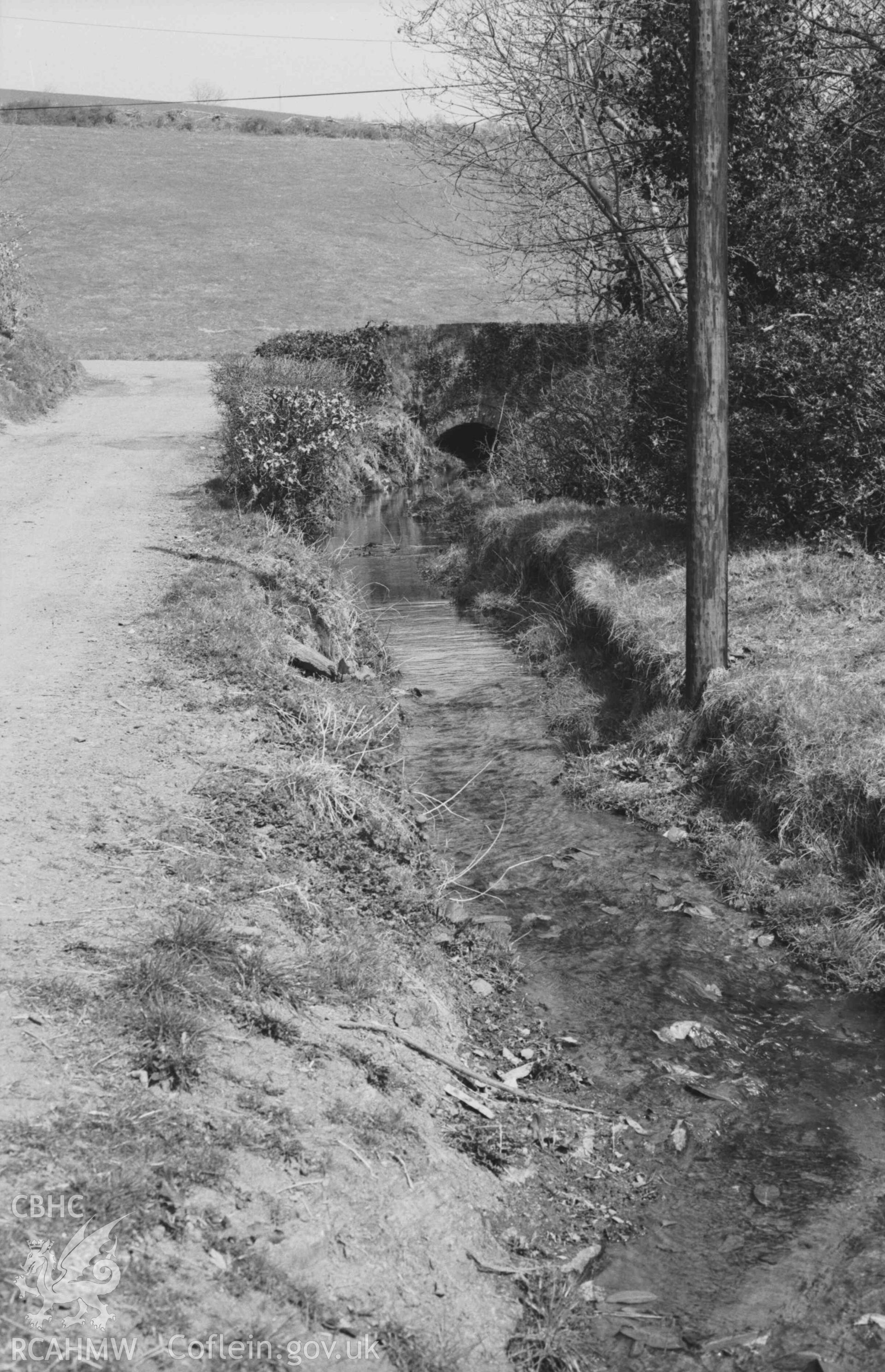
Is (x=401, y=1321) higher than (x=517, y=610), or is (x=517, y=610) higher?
(x=517, y=610)

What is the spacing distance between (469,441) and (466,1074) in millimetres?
23934

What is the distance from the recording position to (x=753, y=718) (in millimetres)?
8594

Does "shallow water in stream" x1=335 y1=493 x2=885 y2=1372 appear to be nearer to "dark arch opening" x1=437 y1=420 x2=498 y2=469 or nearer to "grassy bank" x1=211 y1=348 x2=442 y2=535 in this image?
A: "grassy bank" x1=211 y1=348 x2=442 y2=535

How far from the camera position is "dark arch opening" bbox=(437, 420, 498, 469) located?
2652 cm

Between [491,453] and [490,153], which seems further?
[491,453]

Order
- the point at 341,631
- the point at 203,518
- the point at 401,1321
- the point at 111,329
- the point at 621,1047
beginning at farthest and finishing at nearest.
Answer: the point at 111,329 < the point at 203,518 < the point at 341,631 < the point at 621,1047 < the point at 401,1321

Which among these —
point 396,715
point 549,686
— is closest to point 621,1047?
point 396,715

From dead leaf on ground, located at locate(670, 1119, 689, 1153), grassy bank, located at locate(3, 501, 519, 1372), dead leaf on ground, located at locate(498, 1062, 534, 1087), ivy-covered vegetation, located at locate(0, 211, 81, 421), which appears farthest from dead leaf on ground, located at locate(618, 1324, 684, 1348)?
ivy-covered vegetation, located at locate(0, 211, 81, 421)

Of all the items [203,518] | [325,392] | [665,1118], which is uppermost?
[325,392]

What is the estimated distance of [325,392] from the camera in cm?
1472

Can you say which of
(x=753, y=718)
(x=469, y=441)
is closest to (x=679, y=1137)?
(x=753, y=718)

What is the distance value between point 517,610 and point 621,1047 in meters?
A: 8.86

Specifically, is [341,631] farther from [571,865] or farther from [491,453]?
[491,453]

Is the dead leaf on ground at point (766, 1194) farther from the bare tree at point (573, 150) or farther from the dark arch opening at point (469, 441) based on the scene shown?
the dark arch opening at point (469, 441)
